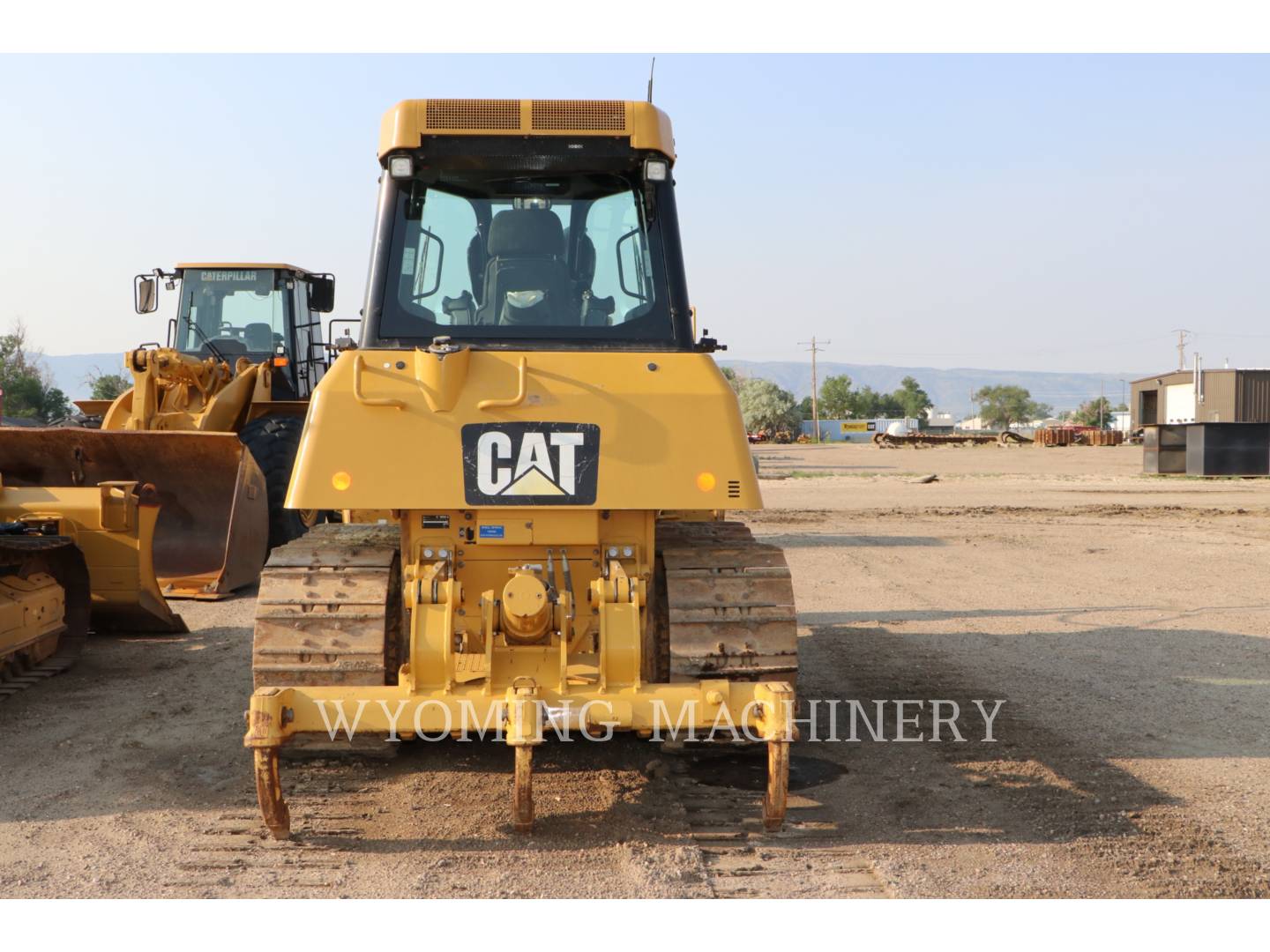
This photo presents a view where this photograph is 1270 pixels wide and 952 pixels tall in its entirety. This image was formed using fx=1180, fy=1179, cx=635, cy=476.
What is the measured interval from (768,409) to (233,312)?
7335 centimetres

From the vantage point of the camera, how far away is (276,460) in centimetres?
1169

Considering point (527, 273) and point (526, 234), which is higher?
point (526, 234)

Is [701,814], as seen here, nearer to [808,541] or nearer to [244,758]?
[244,758]

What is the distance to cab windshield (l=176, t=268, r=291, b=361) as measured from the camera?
44.3 ft

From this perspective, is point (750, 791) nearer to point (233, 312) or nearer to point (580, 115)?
point (580, 115)

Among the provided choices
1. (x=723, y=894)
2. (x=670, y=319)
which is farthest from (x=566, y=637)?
(x=670, y=319)

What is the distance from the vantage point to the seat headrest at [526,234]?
574cm

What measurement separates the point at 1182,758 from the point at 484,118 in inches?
184

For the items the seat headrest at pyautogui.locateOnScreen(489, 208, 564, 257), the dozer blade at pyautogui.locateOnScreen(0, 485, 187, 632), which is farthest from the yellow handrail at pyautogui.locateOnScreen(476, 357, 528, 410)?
the dozer blade at pyautogui.locateOnScreen(0, 485, 187, 632)

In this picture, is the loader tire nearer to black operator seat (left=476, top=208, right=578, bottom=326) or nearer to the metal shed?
black operator seat (left=476, top=208, right=578, bottom=326)

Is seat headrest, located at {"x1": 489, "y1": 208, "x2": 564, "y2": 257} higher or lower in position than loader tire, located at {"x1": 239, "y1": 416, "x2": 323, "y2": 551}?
higher

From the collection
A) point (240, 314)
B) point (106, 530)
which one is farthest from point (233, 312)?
point (106, 530)
